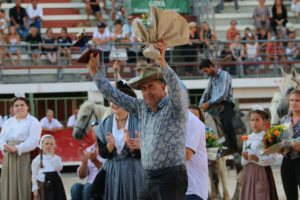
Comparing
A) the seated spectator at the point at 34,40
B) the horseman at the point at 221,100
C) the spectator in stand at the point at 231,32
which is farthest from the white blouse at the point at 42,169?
the spectator in stand at the point at 231,32

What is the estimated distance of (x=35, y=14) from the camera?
1836 centimetres

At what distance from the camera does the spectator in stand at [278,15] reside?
1947 cm

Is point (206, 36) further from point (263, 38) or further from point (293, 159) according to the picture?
point (293, 159)

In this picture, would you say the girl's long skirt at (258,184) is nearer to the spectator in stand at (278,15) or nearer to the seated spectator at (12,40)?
the seated spectator at (12,40)

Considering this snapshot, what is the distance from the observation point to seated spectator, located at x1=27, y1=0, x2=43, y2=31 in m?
18.1

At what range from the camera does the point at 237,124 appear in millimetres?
11055

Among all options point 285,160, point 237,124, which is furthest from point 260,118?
point 237,124

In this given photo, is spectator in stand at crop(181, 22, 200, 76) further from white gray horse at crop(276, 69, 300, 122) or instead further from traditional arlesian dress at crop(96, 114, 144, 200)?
traditional arlesian dress at crop(96, 114, 144, 200)

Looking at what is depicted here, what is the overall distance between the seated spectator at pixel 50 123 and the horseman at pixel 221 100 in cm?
513

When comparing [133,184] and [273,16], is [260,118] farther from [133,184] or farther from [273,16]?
[273,16]

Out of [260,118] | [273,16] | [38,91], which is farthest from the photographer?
[273,16]

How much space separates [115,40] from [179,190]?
41.7ft

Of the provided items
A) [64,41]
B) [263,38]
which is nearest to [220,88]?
[64,41]

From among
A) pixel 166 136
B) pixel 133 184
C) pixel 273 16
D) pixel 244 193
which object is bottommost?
pixel 244 193
